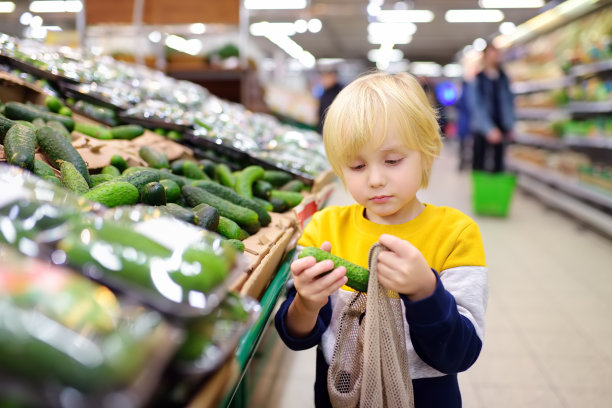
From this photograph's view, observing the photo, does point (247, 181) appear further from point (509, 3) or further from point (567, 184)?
point (509, 3)

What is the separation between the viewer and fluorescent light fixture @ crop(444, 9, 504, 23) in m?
11.8

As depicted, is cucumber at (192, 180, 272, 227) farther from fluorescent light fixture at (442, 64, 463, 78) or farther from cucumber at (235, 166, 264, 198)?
fluorescent light fixture at (442, 64, 463, 78)

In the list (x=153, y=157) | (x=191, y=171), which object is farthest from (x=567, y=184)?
(x=153, y=157)

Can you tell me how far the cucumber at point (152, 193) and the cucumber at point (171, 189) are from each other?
0.40ft

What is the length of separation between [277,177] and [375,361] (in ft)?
4.87

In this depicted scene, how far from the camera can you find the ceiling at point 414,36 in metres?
11.5

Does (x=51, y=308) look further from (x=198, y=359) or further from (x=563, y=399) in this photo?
(x=563, y=399)

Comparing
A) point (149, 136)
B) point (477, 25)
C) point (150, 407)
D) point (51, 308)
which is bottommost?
point (150, 407)

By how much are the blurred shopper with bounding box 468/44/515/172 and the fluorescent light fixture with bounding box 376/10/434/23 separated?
6320 mm

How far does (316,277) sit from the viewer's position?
37.7 inches

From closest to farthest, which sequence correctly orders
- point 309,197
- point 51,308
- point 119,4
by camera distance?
point 51,308 → point 309,197 → point 119,4

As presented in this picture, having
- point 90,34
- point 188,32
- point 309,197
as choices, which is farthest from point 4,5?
point 309,197

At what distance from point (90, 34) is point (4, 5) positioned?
3682mm

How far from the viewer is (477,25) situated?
46.2 feet
